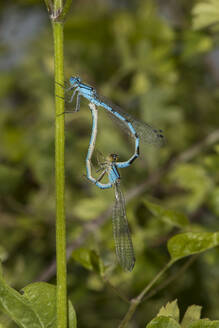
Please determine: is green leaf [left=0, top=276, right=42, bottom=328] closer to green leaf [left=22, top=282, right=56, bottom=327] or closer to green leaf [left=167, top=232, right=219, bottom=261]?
green leaf [left=22, top=282, right=56, bottom=327]

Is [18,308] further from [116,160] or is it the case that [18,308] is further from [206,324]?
[116,160]

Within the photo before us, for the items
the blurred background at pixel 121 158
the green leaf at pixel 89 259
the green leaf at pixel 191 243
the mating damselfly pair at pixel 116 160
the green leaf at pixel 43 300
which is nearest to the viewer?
the green leaf at pixel 43 300

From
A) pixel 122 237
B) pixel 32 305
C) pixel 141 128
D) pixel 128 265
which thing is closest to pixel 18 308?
pixel 32 305

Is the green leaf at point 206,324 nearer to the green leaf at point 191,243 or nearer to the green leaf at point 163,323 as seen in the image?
the green leaf at point 163,323

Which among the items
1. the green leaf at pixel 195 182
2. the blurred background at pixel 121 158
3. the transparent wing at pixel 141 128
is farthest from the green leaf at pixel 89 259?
the green leaf at pixel 195 182

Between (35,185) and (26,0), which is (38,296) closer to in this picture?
(35,185)

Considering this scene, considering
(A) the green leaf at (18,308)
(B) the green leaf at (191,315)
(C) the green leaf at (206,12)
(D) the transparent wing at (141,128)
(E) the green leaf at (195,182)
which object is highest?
(C) the green leaf at (206,12)

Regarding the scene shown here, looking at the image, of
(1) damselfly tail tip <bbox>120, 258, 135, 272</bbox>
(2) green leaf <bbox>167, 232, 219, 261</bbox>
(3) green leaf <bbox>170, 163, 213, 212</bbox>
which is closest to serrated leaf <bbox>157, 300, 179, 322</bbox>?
(2) green leaf <bbox>167, 232, 219, 261</bbox>
